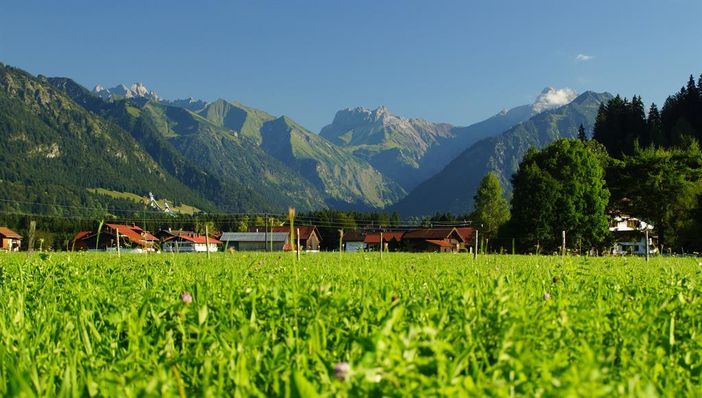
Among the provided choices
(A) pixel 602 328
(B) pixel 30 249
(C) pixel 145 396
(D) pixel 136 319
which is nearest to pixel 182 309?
(D) pixel 136 319

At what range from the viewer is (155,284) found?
238 inches

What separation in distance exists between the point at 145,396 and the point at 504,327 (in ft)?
6.06

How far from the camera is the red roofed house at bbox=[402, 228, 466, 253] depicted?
402ft

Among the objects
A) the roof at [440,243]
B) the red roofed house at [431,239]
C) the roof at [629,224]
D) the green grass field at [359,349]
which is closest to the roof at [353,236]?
the red roofed house at [431,239]

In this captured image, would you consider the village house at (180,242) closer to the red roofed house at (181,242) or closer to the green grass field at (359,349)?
the red roofed house at (181,242)

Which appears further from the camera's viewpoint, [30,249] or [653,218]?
[653,218]

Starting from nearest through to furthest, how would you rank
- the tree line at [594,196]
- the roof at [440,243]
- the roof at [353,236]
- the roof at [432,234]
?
the tree line at [594,196], the roof at [440,243], the roof at [432,234], the roof at [353,236]

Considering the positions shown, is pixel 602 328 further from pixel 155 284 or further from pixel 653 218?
pixel 653 218

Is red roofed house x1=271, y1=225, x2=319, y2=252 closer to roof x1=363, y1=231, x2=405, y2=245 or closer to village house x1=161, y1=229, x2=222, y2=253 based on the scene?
roof x1=363, y1=231, x2=405, y2=245

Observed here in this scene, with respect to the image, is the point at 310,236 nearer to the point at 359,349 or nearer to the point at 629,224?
the point at 629,224

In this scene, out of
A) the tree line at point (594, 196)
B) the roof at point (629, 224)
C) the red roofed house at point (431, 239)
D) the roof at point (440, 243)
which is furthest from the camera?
the red roofed house at point (431, 239)

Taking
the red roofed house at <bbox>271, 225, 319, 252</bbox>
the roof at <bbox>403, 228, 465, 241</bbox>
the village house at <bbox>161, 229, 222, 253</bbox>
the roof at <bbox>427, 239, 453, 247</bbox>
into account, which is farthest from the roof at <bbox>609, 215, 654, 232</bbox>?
the red roofed house at <bbox>271, 225, 319, 252</bbox>

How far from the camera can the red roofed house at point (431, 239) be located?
12250cm

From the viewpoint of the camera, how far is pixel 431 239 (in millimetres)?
127875
